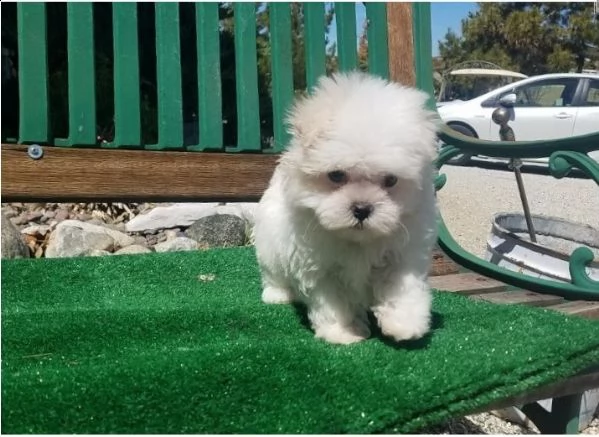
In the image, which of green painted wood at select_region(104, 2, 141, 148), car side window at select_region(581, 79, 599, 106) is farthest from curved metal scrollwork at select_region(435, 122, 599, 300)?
car side window at select_region(581, 79, 599, 106)

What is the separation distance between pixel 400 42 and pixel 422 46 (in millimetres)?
148

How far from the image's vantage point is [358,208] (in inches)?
81.5

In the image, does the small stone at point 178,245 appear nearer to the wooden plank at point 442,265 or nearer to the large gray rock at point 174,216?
the large gray rock at point 174,216

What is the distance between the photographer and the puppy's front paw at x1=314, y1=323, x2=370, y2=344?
229 cm

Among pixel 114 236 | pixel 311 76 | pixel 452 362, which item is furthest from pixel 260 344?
pixel 114 236

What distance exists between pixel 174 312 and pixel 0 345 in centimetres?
61

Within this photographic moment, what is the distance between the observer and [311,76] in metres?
3.65

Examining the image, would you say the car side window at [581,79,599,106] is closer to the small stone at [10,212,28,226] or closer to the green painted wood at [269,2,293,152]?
the small stone at [10,212,28,226]

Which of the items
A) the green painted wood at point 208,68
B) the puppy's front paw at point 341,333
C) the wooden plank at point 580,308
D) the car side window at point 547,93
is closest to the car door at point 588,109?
the car side window at point 547,93

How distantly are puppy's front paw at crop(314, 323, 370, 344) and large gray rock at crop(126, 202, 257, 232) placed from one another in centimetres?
369

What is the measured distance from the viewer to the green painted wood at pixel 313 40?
Result: 144 inches

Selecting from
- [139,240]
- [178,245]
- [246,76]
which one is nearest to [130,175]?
[246,76]

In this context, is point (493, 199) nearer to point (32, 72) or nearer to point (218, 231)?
point (218, 231)

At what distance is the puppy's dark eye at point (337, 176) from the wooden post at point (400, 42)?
6.20 ft
